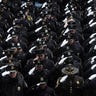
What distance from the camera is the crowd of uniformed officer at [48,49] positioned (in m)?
14.7

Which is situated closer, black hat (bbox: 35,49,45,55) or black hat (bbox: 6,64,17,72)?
black hat (bbox: 6,64,17,72)

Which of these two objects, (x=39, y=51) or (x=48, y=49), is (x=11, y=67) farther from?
(x=48, y=49)

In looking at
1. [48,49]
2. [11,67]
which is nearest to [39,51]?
[48,49]

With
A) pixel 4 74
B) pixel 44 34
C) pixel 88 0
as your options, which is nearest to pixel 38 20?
pixel 44 34

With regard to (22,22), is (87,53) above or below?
below

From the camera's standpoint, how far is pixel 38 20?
20.0 metres

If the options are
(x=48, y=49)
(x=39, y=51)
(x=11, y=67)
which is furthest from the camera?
(x=48, y=49)

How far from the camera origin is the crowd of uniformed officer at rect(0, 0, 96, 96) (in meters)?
14.7

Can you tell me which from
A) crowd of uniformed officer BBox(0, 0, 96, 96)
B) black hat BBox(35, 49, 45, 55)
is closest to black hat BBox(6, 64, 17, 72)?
crowd of uniformed officer BBox(0, 0, 96, 96)

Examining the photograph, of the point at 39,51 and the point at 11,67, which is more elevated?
the point at 39,51

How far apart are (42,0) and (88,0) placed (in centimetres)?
198

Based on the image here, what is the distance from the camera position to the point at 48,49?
1667 centimetres

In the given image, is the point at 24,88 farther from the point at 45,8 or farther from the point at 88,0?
the point at 88,0

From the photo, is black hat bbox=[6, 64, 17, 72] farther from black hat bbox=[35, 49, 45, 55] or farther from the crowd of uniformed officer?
black hat bbox=[35, 49, 45, 55]
